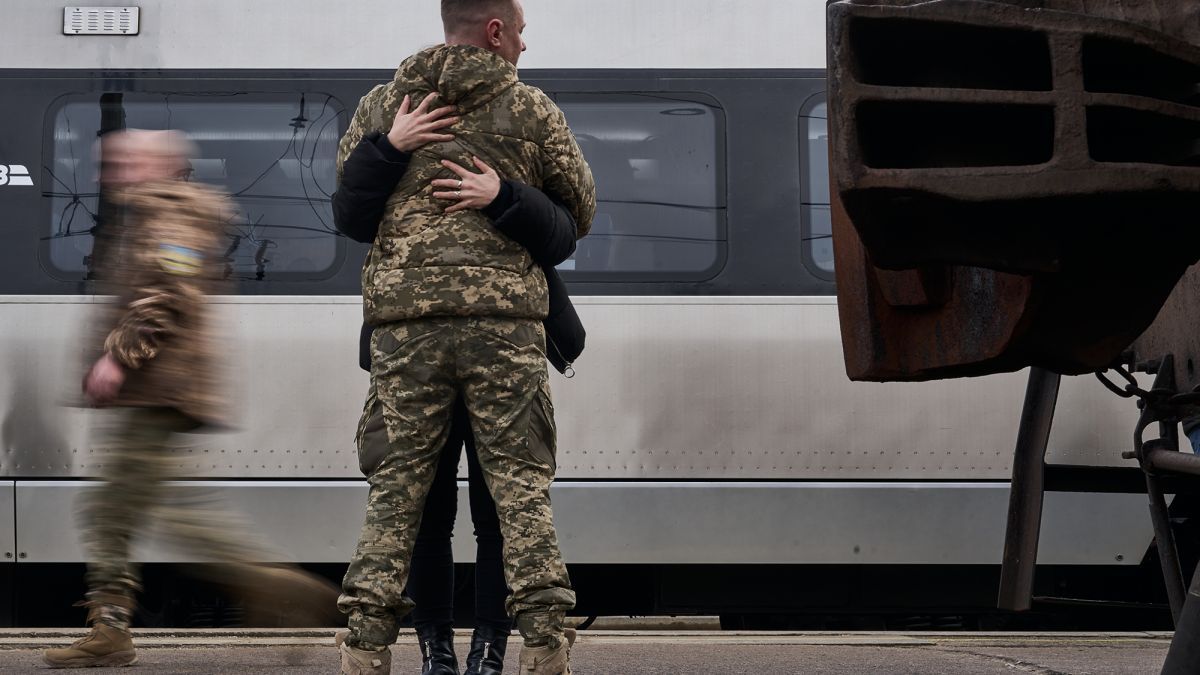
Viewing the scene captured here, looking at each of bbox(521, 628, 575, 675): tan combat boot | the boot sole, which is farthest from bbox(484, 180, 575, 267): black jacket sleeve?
the boot sole

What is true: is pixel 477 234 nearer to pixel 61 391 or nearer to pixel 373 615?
pixel 373 615

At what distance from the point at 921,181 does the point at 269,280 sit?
4036 millimetres

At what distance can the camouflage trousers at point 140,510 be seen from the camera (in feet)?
11.2

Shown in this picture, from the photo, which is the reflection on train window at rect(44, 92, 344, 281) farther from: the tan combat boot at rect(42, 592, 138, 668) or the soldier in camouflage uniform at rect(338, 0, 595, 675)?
the soldier in camouflage uniform at rect(338, 0, 595, 675)

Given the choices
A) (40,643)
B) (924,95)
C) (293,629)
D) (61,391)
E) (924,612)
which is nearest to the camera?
(924,95)

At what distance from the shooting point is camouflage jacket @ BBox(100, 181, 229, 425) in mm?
3426

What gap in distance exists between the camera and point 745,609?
5562mm

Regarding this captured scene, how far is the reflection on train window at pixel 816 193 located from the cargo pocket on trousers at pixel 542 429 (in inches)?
107

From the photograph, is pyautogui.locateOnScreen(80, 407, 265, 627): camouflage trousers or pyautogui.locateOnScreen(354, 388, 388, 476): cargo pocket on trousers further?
pyautogui.locateOnScreen(80, 407, 265, 627): camouflage trousers

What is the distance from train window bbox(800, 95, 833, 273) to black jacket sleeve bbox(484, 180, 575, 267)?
2.62m

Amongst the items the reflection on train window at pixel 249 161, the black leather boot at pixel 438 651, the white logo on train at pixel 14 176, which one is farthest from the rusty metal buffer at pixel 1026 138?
the white logo on train at pixel 14 176

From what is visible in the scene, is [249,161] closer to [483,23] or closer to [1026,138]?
[483,23]

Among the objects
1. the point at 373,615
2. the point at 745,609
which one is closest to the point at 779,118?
the point at 745,609

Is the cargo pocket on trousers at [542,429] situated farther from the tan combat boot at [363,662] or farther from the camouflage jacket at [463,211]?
the tan combat boot at [363,662]
